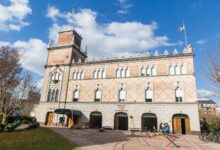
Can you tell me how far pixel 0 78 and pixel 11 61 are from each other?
10.2 ft

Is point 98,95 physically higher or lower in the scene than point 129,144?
higher

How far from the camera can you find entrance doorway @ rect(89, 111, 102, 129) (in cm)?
3238

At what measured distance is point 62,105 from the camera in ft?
115

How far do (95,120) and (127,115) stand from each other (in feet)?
23.0

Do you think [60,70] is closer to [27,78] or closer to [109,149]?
[27,78]

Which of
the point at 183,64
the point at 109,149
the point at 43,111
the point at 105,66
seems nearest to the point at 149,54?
the point at 183,64

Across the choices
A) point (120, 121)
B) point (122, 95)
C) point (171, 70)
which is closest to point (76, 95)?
point (122, 95)

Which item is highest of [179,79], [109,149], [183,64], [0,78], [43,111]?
[183,64]

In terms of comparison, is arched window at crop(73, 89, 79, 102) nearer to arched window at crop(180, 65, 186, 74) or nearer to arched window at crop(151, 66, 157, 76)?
arched window at crop(151, 66, 157, 76)

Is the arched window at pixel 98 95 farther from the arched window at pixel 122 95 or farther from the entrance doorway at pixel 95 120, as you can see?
the arched window at pixel 122 95

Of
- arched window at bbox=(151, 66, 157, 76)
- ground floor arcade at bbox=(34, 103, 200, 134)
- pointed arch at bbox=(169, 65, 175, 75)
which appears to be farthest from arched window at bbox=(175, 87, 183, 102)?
arched window at bbox=(151, 66, 157, 76)

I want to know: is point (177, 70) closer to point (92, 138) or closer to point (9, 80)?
point (92, 138)

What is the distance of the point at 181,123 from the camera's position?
1070 inches

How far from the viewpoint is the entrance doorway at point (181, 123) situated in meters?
26.8
